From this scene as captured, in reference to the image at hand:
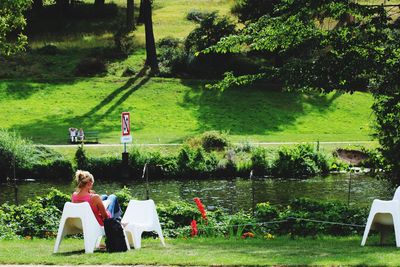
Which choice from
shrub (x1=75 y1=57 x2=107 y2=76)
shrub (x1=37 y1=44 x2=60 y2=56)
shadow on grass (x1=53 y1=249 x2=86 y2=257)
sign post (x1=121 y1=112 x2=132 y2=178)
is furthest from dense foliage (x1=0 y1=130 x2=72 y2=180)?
shrub (x1=37 y1=44 x2=60 y2=56)

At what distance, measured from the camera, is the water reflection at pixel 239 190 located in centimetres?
3109

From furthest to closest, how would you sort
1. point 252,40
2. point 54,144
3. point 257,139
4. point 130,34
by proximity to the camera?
point 130,34 → point 257,139 → point 54,144 → point 252,40

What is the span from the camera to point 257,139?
153 ft

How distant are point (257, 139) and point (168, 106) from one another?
964 cm

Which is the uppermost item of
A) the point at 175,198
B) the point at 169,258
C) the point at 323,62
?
the point at 323,62

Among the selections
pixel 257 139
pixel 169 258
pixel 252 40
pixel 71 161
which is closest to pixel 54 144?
pixel 71 161

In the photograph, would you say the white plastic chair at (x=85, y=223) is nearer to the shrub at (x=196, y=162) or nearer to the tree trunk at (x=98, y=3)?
the shrub at (x=196, y=162)

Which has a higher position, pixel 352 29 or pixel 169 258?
pixel 352 29

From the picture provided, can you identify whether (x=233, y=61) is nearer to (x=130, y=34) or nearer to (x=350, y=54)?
(x=130, y=34)

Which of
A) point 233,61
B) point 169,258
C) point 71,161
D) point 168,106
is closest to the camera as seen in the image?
point 169,258

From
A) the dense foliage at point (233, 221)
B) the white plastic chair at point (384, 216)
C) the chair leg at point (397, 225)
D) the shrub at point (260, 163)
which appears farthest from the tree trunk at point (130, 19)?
the chair leg at point (397, 225)

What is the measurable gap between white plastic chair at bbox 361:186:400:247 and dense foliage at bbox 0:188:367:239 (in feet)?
9.77

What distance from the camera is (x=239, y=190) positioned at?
33906 millimetres

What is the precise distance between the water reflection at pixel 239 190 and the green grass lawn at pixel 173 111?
8.58m
